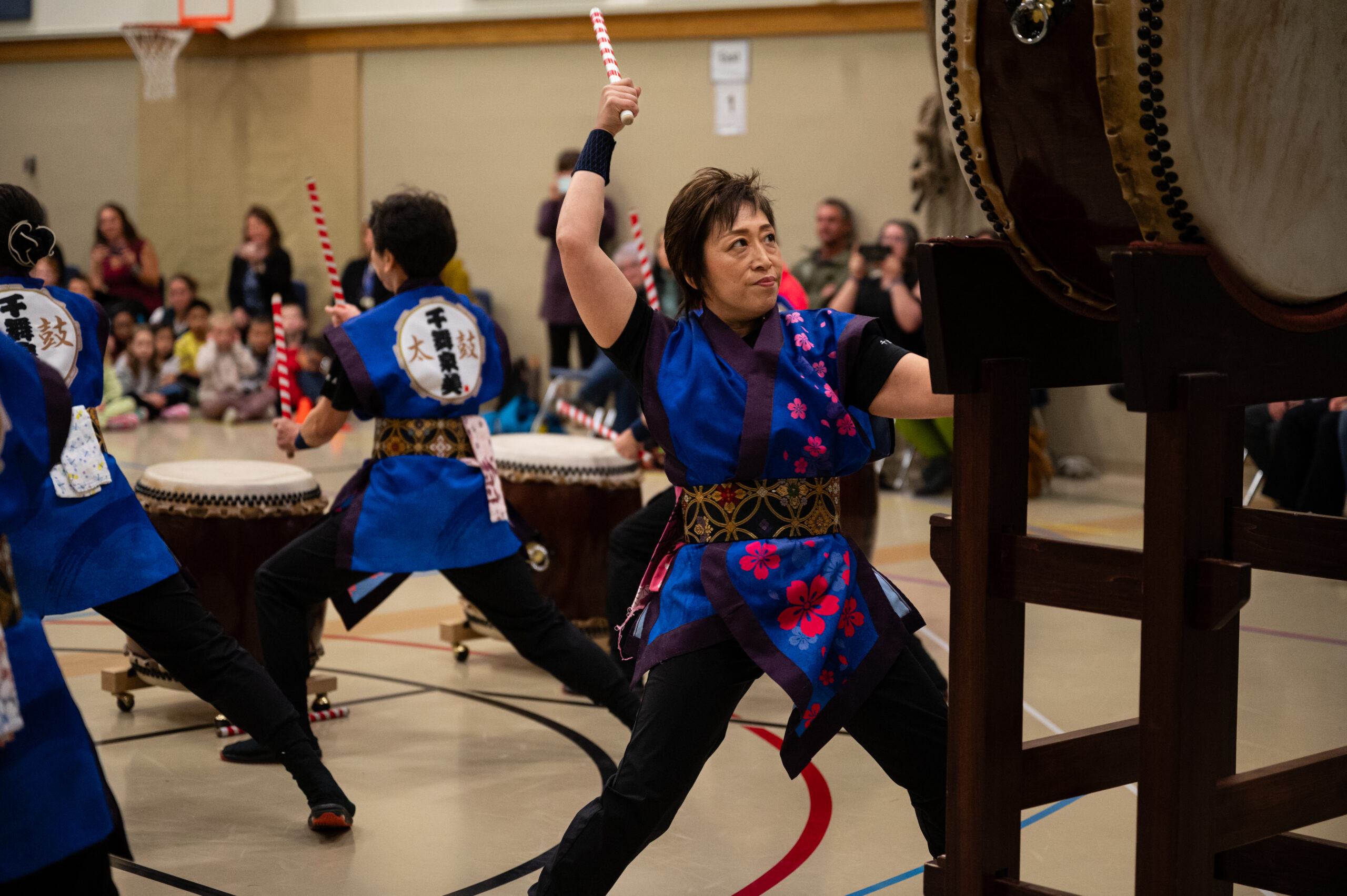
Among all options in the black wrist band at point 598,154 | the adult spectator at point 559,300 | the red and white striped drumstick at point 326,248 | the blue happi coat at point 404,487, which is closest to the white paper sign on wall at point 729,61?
the adult spectator at point 559,300


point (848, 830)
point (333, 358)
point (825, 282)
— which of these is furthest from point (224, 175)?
point (848, 830)

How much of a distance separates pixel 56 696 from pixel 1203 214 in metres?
1.37

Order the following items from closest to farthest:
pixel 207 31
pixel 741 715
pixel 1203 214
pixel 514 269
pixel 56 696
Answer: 1. pixel 56 696
2. pixel 1203 214
3. pixel 741 715
4. pixel 514 269
5. pixel 207 31

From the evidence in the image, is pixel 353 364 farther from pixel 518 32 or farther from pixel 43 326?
pixel 518 32

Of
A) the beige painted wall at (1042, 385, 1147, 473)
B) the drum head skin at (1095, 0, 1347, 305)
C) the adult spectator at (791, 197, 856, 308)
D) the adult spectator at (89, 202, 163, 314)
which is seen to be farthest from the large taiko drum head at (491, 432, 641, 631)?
the adult spectator at (89, 202, 163, 314)

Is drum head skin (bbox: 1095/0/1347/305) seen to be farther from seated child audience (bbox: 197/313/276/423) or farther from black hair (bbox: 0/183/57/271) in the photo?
seated child audience (bbox: 197/313/276/423)

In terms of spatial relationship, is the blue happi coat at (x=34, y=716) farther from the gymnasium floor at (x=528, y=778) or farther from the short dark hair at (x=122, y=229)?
the short dark hair at (x=122, y=229)

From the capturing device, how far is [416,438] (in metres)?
2.90

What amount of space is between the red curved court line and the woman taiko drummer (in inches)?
19.2

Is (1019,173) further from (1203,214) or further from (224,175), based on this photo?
(224,175)

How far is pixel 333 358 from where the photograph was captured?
2.86 meters

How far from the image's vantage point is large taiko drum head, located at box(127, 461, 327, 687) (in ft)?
10.6

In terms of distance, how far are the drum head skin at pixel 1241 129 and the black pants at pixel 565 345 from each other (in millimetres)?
7231

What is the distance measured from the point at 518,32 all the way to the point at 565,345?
2.35m
